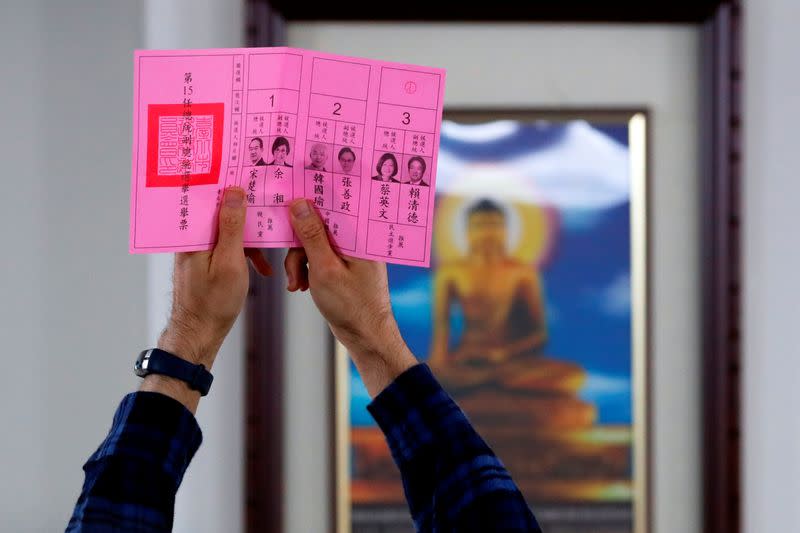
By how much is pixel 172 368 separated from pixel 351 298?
6.2 inches

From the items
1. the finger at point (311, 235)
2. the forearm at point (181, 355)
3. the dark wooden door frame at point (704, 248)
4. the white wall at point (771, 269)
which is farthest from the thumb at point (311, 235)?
the white wall at point (771, 269)

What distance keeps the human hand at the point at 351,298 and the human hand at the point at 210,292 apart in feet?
0.18

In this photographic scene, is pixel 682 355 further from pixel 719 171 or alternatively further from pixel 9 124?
pixel 9 124

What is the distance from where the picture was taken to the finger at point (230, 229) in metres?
0.69

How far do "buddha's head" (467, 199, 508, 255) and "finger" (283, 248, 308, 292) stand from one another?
518 mm

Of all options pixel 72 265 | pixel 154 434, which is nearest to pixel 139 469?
pixel 154 434

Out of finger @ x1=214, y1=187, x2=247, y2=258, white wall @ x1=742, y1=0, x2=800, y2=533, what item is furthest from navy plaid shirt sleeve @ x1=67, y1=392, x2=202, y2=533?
white wall @ x1=742, y1=0, x2=800, y2=533

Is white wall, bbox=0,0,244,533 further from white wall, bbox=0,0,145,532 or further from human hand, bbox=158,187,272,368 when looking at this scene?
human hand, bbox=158,187,272,368

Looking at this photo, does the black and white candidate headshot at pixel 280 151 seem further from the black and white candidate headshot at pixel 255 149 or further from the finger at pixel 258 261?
the finger at pixel 258 261

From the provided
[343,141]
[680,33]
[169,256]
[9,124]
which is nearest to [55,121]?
[9,124]

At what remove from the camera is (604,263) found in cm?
125

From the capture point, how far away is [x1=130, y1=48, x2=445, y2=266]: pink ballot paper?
2.28 ft

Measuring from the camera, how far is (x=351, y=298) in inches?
27.4

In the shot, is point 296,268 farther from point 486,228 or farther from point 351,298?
point 486,228
